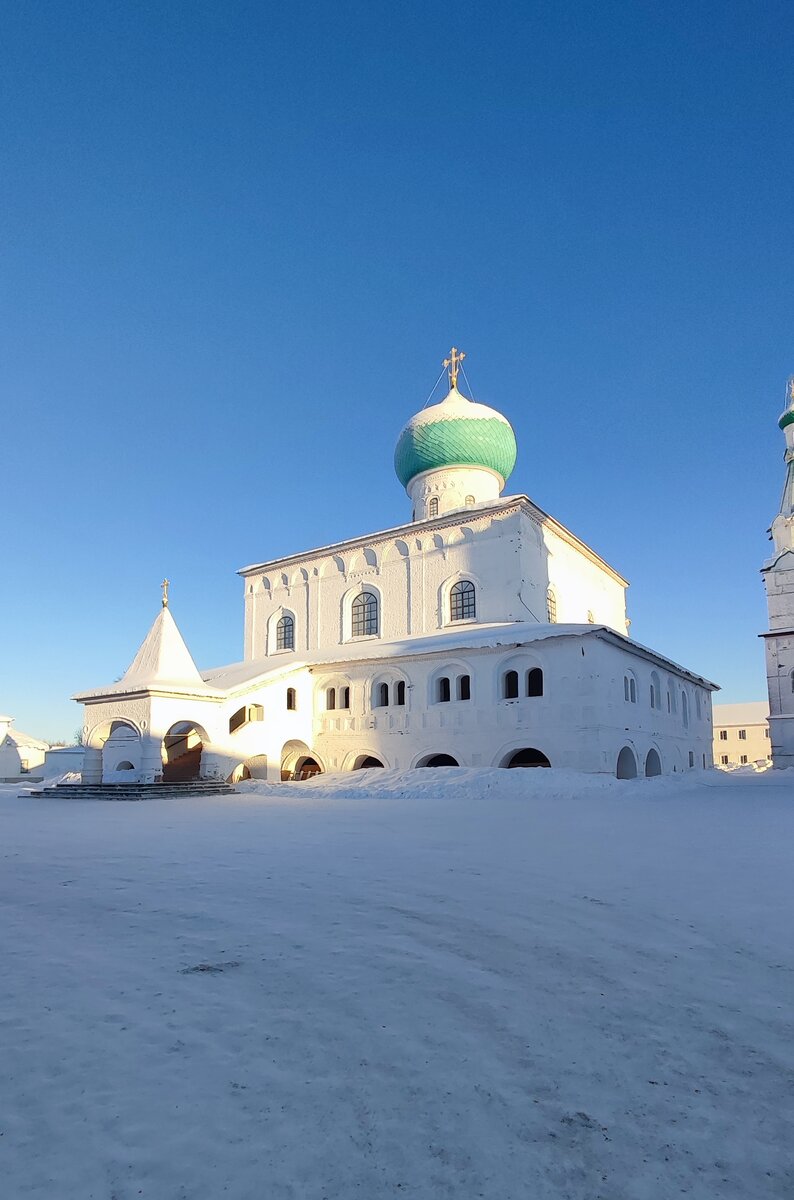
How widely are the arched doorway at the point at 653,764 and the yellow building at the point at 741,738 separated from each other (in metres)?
33.2

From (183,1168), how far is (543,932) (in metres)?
2.50

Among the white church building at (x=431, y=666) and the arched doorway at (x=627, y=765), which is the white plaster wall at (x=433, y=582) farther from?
the arched doorway at (x=627, y=765)

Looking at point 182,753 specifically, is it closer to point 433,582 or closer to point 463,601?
point 433,582

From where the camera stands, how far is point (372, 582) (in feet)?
83.0

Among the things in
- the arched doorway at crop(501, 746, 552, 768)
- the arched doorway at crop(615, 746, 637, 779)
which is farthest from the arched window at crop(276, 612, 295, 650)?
the arched doorway at crop(615, 746, 637, 779)

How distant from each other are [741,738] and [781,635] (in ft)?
81.6

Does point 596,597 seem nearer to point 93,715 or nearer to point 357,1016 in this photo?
point 93,715

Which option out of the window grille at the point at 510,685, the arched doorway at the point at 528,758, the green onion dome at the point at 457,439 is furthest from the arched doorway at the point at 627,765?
the green onion dome at the point at 457,439

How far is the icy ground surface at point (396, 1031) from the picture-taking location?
190cm

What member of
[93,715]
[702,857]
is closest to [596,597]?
[93,715]

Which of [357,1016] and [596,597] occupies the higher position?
[596,597]

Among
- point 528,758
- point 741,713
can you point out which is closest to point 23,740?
point 528,758

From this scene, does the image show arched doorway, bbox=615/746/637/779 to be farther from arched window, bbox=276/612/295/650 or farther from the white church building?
arched window, bbox=276/612/295/650

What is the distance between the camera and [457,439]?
82.1 feet
